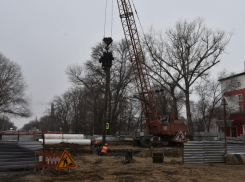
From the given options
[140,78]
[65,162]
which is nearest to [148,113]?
[140,78]

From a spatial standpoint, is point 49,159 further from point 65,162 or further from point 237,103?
point 237,103

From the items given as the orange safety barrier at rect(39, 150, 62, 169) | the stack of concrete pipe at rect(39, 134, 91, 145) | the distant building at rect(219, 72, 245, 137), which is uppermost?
the distant building at rect(219, 72, 245, 137)

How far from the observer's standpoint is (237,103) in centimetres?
4947

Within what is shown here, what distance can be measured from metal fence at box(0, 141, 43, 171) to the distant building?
44.2m

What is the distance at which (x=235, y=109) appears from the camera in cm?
5044

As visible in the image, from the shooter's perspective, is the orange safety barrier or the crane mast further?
the crane mast

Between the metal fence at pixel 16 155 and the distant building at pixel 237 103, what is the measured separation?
44152mm

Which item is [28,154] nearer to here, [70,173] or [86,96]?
[70,173]

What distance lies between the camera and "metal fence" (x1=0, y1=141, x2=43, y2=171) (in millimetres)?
10109

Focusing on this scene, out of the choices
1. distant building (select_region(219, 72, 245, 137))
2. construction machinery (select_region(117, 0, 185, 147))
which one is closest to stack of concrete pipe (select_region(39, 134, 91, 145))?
construction machinery (select_region(117, 0, 185, 147))

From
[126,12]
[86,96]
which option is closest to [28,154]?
[126,12]

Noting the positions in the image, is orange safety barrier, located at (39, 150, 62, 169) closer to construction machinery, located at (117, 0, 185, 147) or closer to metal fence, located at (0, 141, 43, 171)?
metal fence, located at (0, 141, 43, 171)

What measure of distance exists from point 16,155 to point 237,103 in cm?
4790

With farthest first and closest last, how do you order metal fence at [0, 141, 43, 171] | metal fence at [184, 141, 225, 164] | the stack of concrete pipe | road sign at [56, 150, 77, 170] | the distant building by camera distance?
the distant building, the stack of concrete pipe, metal fence at [184, 141, 225, 164], metal fence at [0, 141, 43, 171], road sign at [56, 150, 77, 170]
